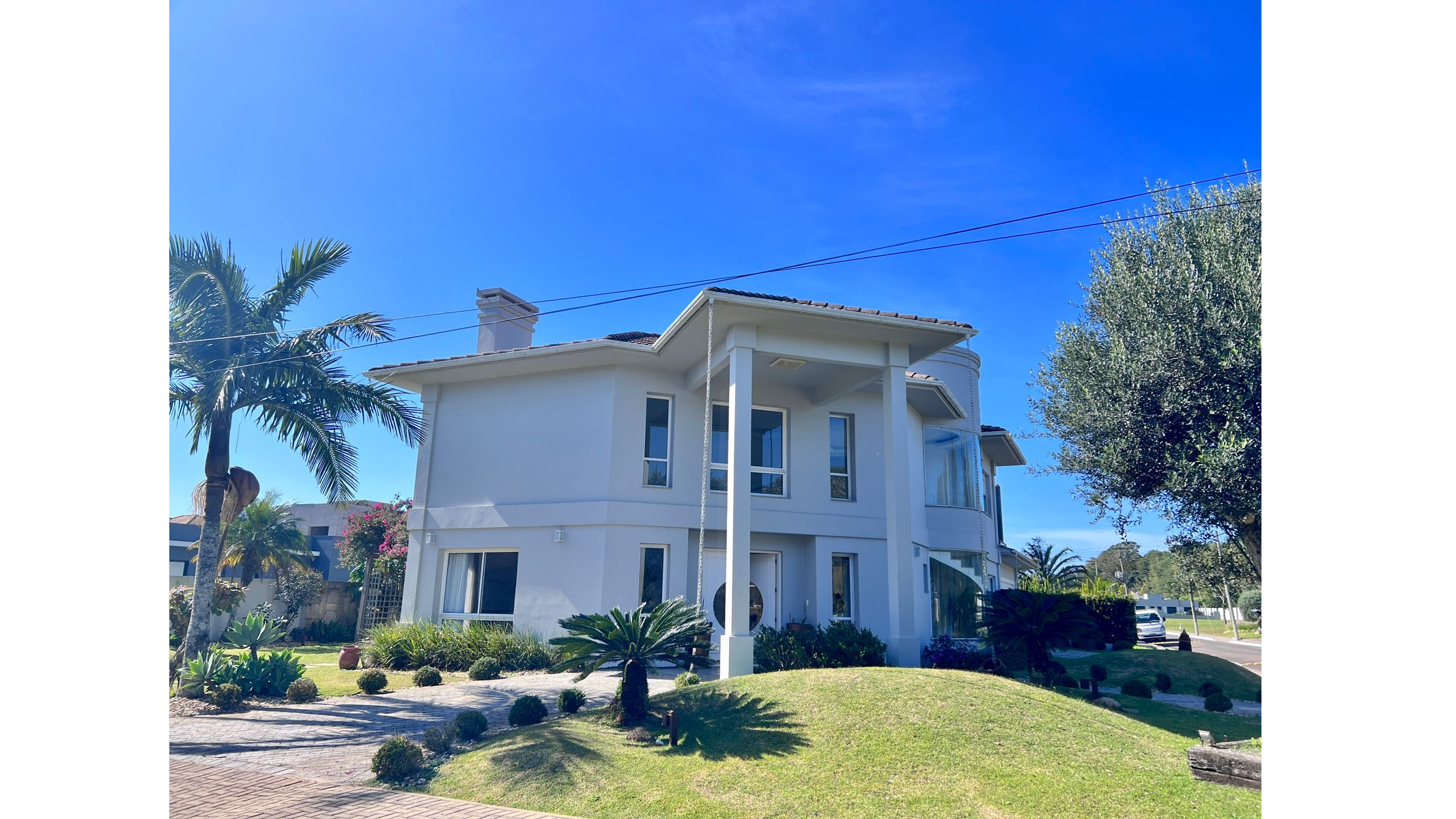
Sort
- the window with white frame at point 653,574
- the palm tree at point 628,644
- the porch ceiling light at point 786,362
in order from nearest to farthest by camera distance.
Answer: the palm tree at point 628,644
the porch ceiling light at point 786,362
the window with white frame at point 653,574

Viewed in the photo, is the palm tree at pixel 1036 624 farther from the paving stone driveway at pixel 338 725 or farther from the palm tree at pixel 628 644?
the palm tree at pixel 628 644

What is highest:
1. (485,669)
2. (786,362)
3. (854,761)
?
(786,362)

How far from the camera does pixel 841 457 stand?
1869 centimetres

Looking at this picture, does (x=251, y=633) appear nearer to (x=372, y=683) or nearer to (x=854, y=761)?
(x=372, y=683)

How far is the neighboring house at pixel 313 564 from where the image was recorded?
2525cm

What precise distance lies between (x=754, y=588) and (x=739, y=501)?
4475mm

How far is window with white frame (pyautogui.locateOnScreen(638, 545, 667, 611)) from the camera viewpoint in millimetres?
16500

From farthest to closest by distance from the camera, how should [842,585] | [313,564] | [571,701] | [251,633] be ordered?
[313,564]
[842,585]
[251,633]
[571,701]

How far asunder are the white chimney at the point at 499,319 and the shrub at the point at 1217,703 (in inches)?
601

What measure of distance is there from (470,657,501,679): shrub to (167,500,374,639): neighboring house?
3538mm

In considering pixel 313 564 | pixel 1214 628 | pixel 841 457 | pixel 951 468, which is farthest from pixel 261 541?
pixel 1214 628

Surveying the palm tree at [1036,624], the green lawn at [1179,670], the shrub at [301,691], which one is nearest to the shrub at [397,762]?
the shrub at [301,691]

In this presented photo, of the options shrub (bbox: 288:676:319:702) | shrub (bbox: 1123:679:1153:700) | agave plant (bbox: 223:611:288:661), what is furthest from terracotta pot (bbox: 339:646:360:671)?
shrub (bbox: 1123:679:1153:700)
